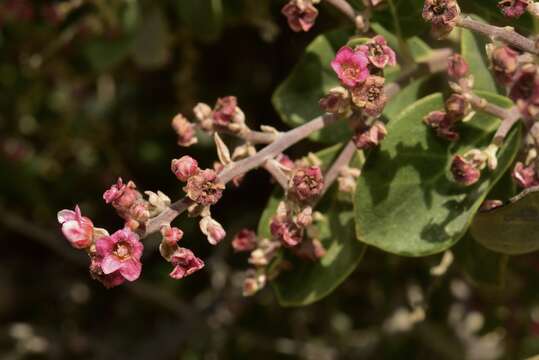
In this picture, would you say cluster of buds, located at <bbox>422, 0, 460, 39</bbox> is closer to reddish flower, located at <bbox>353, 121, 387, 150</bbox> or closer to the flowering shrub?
the flowering shrub

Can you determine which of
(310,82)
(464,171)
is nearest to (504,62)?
(464,171)

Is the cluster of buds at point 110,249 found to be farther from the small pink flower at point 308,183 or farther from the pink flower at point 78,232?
the small pink flower at point 308,183

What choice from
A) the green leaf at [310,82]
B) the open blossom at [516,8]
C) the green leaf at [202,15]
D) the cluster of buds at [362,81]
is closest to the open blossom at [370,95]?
the cluster of buds at [362,81]

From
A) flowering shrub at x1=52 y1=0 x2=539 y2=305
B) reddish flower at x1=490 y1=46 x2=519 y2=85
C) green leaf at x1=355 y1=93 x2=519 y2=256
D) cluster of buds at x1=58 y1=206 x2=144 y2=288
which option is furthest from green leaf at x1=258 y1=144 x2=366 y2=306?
cluster of buds at x1=58 y1=206 x2=144 y2=288

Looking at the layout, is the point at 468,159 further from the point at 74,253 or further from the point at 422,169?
the point at 74,253

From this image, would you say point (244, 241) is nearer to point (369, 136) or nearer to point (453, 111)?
point (369, 136)

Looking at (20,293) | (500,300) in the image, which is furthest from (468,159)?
(20,293)

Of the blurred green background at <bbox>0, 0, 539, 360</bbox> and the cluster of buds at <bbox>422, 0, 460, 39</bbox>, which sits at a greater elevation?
the cluster of buds at <bbox>422, 0, 460, 39</bbox>
